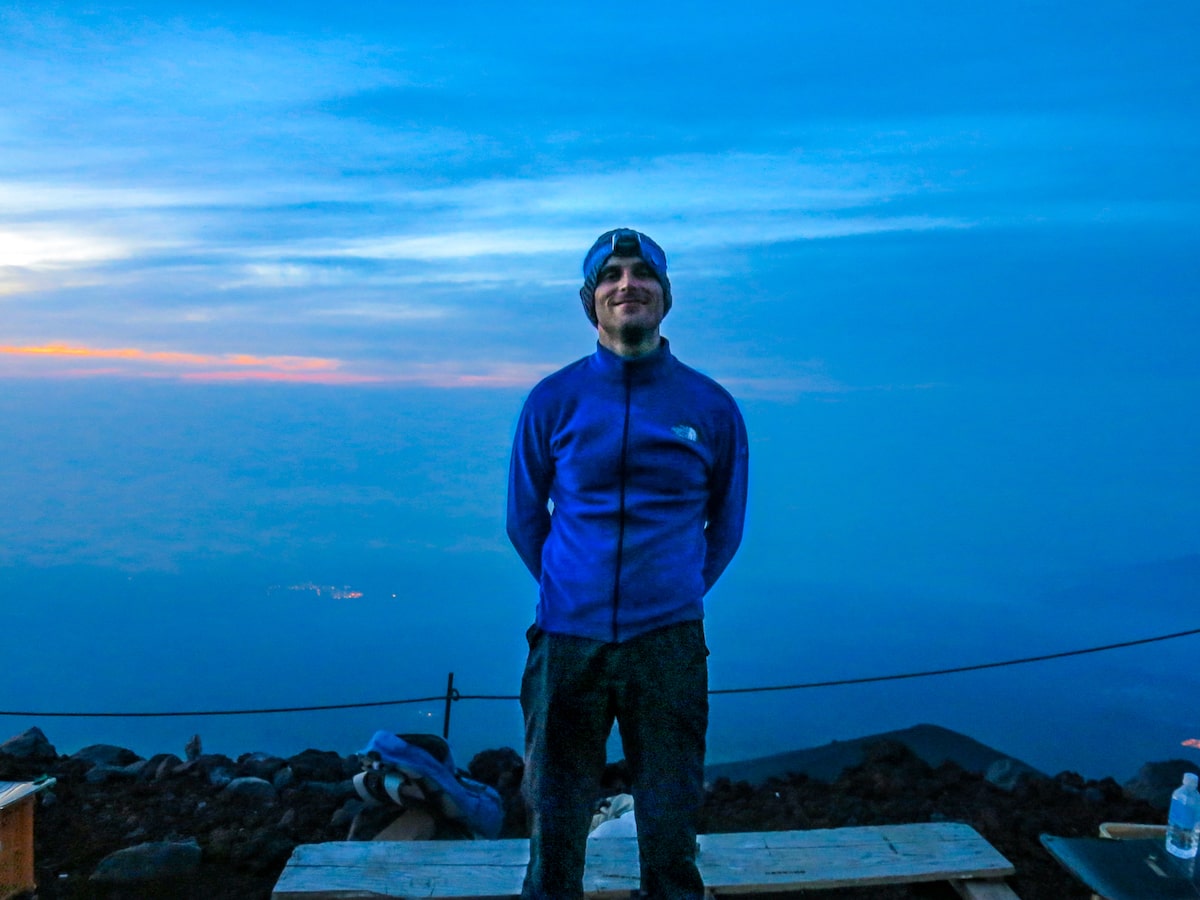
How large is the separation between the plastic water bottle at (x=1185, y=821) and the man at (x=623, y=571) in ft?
5.96

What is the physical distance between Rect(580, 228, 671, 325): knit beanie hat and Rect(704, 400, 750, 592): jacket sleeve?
1.31 feet

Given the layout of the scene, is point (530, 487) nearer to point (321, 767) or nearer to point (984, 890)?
point (984, 890)

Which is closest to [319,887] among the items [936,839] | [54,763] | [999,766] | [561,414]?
[561,414]

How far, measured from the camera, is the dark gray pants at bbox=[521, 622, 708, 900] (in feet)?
9.77

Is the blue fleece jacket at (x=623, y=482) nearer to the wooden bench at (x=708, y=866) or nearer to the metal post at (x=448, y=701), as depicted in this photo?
the wooden bench at (x=708, y=866)

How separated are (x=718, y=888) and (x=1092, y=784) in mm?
2366

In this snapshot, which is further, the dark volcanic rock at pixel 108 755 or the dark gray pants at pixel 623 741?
the dark volcanic rock at pixel 108 755

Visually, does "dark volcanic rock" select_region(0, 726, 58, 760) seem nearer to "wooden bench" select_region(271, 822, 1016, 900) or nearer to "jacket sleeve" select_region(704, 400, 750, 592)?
"wooden bench" select_region(271, 822, 1016, 900)

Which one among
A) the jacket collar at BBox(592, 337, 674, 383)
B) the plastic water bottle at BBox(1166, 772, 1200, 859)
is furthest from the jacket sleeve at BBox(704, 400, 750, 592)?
the plastic water bottle at BBox(1166, 772, 1200, 859)

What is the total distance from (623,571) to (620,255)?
2.74 feet

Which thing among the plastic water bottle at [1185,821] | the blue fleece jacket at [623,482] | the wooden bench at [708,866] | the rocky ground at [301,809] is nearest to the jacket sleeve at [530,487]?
the blue fleece jacket at [623,482]

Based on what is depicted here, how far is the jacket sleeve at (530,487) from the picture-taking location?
10.2 feet

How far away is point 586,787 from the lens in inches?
122

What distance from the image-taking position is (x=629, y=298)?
3002mm
